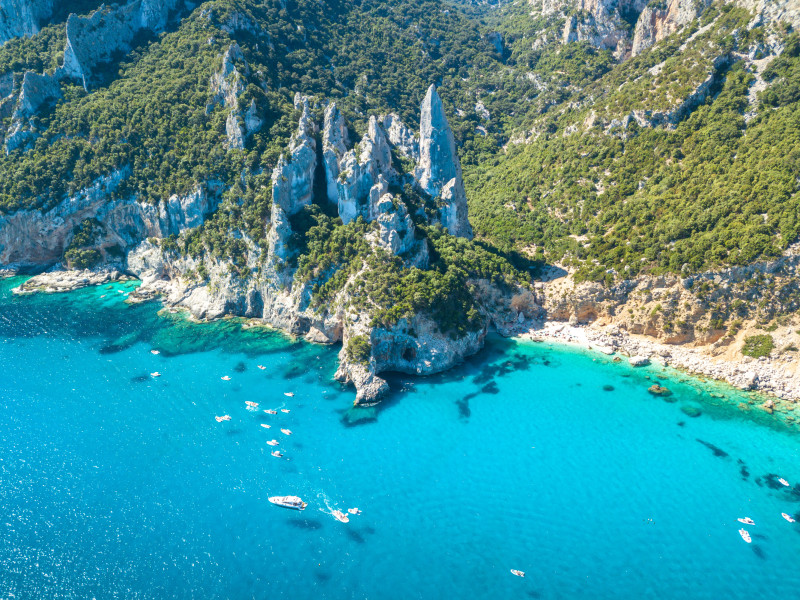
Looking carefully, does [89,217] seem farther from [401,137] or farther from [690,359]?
[690,359]

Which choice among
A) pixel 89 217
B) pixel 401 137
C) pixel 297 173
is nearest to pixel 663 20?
pixel 401 137

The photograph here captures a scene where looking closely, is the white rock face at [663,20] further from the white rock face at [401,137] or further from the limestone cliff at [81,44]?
the limestone cliff at [81,44]

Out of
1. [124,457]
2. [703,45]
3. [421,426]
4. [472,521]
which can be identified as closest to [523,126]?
[703,45]

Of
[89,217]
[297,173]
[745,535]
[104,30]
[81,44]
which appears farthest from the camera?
[104,30]

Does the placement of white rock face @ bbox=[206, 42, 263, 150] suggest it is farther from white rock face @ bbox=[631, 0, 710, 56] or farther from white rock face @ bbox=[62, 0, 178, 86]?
white rock face @ bbox=[631, 0, 710, 56]

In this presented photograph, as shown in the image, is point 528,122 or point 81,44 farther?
point 528,122

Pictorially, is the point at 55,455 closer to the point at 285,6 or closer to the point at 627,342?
the point at 627,342

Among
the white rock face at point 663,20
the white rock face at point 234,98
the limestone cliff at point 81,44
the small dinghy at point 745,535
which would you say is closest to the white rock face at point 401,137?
the white rock face at point 234,98
